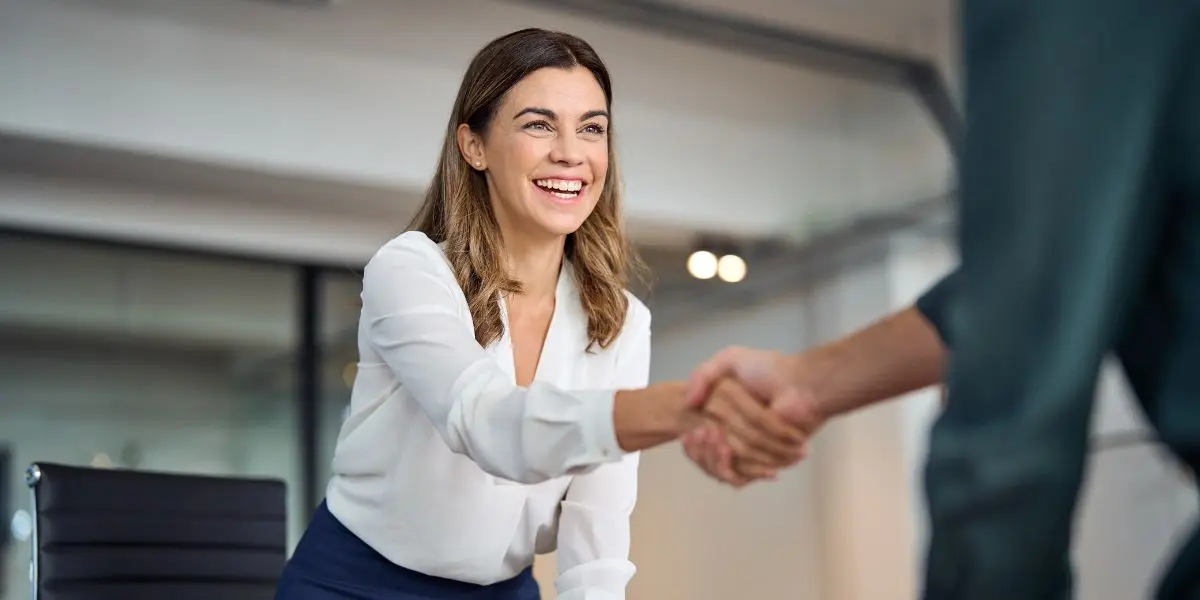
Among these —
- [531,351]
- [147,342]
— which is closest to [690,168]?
[147,342]

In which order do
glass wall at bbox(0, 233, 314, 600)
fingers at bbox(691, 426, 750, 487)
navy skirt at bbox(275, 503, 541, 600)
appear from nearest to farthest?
1. fingers at bbox(691, 426, 750, 487)
2. navy skirt at bbox(275, 503, 541, 600)
3. glass wall at bbox(0, 233, 314, 600)

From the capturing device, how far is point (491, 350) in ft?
5.91

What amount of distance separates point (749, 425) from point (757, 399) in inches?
1.2

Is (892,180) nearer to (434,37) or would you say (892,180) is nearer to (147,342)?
(434,37)

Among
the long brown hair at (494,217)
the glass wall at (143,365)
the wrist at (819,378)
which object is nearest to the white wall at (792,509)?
the glass wall at (143,365)

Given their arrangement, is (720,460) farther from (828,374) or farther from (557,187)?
(557,187)

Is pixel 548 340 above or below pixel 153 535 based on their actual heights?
above

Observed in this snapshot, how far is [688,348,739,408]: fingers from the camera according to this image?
124cm

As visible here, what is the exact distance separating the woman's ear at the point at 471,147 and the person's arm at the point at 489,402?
35 cm

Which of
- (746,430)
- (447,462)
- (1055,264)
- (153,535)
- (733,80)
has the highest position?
(733,80)

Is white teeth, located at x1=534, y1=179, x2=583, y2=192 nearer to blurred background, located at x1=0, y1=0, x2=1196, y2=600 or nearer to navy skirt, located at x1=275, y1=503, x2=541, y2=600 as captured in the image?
navy skirt, located at x1=275, y1=503, x2=541, y2=600

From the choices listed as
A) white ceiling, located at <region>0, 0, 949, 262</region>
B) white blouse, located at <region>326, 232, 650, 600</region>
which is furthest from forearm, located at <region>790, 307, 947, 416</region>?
white ceiling, located at <region>0, 0, 949, 262</region>

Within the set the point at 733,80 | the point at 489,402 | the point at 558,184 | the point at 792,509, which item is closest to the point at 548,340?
the point at 558,184

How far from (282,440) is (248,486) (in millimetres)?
3237
